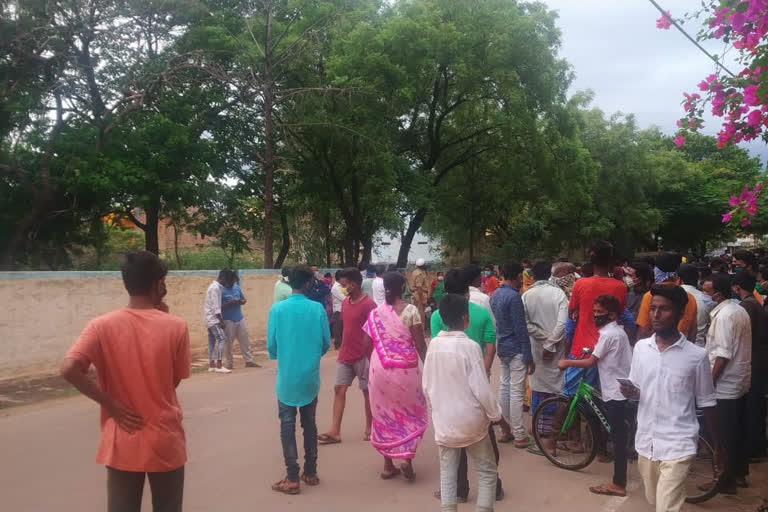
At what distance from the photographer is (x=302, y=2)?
763 inches

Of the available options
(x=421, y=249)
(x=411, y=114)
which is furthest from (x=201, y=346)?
(x=421, y=249)

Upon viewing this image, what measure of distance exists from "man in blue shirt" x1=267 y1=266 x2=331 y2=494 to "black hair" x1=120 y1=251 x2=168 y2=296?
6.48 feet

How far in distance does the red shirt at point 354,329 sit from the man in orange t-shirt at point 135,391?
10.6 feet

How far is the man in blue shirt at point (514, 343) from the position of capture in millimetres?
6344

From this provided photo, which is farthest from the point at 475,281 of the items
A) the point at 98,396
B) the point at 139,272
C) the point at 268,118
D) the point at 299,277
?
the point at 268,118

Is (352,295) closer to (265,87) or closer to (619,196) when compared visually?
(265,87)

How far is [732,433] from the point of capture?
5.12m

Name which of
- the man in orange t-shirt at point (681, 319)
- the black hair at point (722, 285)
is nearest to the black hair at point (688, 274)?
the man in orange t-shirt at point (681, 319)

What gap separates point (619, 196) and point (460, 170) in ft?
41.9

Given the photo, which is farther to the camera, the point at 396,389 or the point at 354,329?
the point at 354,329

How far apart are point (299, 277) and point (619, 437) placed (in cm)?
287

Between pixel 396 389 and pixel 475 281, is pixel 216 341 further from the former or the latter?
pixel 396 389

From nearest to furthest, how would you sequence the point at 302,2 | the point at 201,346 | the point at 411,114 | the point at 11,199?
the point at 201,346 < the point at 11,199 < the point at 302,2 < the point at 411,114

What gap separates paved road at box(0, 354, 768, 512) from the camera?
4.92 meters
